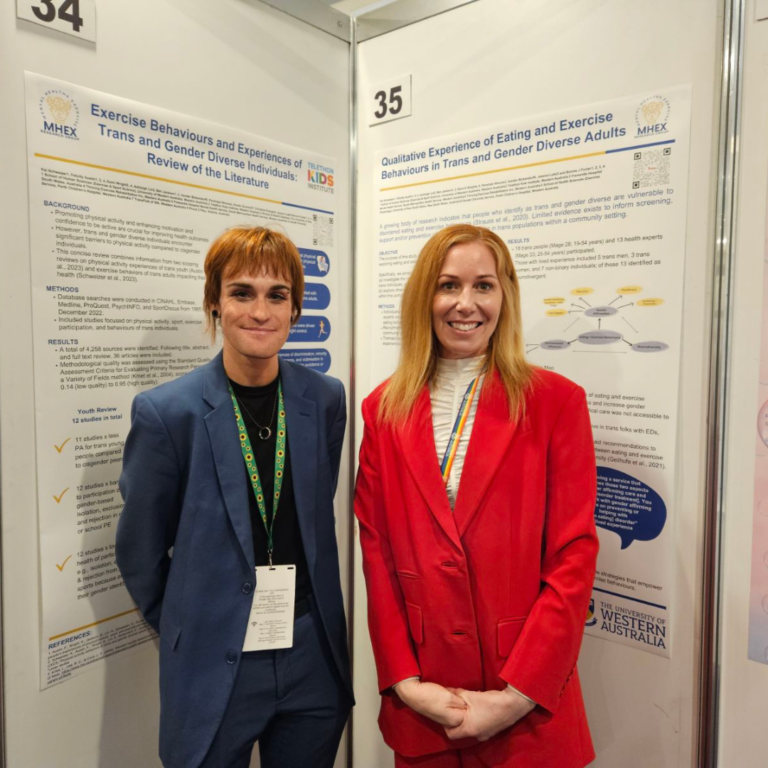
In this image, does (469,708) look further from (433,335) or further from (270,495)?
(433,335)

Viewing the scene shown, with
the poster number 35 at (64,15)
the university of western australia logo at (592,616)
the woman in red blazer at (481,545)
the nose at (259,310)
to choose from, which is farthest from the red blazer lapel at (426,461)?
the poster number 35 at (64,15)

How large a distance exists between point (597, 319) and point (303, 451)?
0.90m

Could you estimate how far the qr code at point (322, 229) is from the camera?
2.09m

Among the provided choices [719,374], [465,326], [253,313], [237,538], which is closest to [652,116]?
[719,374]

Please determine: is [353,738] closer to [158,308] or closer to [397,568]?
[397,568]

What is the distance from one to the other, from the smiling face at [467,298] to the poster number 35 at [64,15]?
3.45 ft

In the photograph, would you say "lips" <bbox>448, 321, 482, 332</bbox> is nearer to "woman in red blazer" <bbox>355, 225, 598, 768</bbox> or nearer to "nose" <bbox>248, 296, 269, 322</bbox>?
"woman in red blazer" <bbox>355, 225, 598, 768</bbox>

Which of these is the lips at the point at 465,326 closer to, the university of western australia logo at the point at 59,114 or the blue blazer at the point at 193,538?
the blue blazer at the point at 193,538

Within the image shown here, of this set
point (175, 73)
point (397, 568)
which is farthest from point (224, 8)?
point (397, 568)

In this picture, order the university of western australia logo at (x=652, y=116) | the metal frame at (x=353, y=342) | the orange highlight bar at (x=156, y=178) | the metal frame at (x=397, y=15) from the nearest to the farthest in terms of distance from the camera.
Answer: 1. the orange highlight bar at (x=156, y=178)
2. the university of western australia logo at (x=652, y=116)
3. the metal frame at (x=397, y=15)
4. the metal frame at (x=353, y=342)

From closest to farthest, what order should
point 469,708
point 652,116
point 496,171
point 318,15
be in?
point 469,708 → point 652,116 → point 496,171 → point 318,15

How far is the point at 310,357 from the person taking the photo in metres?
2.09

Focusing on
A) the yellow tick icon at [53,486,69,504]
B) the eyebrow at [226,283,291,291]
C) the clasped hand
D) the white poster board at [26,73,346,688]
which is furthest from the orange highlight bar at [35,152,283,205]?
the clasped hand

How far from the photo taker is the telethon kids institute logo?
2.06 metres
